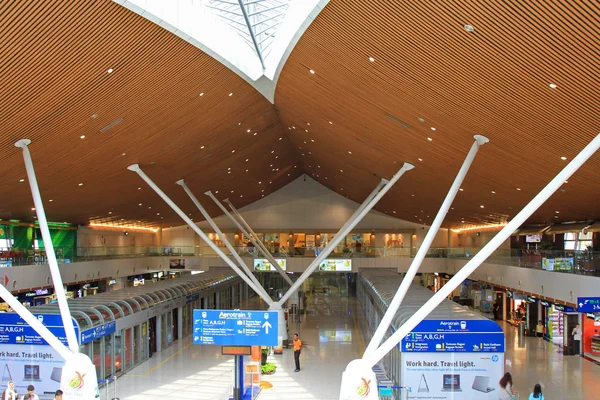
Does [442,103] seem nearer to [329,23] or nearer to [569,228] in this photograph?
[329,23]

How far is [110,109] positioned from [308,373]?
11131 millimetres

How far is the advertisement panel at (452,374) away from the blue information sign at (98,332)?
366 inches

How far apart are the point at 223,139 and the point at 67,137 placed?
7.74m

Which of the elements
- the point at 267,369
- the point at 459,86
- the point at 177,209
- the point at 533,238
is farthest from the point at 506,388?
the point at 533,238

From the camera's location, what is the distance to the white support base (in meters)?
15.4

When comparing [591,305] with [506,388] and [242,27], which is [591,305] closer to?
[506,388]

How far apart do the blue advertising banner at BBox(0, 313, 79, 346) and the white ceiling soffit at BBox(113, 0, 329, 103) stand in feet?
29.7

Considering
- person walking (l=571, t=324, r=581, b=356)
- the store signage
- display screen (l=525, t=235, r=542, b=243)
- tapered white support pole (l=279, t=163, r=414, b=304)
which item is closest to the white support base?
the store signage

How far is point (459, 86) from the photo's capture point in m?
13.4

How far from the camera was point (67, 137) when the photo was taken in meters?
18.9

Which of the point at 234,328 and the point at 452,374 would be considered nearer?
the point at 452,374

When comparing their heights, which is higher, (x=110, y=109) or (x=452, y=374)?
(x=110, y=109)

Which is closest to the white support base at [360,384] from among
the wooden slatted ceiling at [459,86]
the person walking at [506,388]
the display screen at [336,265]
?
the person walking at [506,388]

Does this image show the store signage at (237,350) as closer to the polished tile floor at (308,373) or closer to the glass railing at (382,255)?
the polished tile floor at (308,373)
